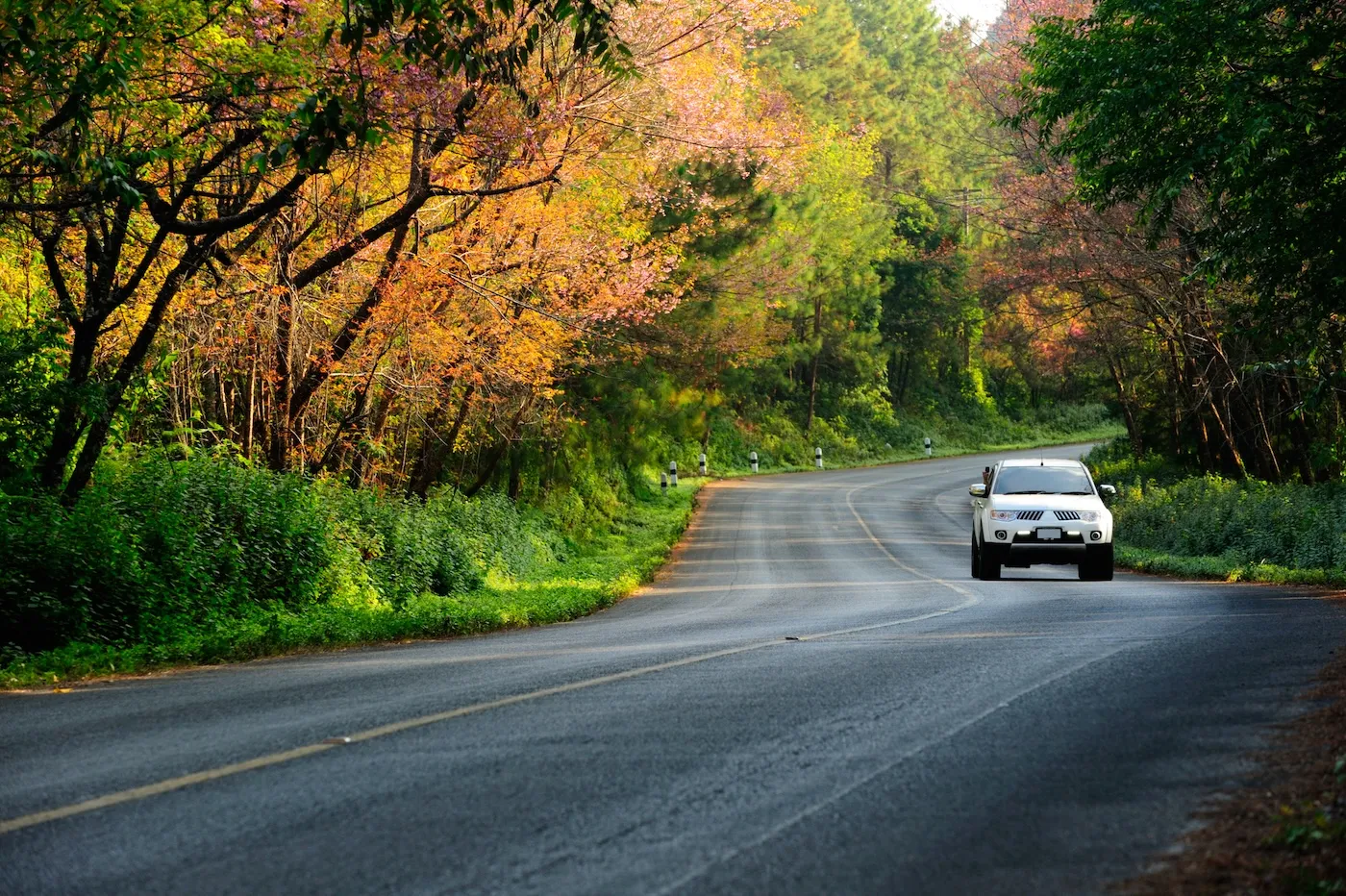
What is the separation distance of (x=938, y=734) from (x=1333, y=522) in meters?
19.6

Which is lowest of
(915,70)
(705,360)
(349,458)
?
(349,458)

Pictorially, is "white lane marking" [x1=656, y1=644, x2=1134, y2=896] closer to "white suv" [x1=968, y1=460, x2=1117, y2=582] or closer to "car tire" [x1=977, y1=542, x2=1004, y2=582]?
"white suv" [x1=968, y1=460, x2=1117, y2=582]

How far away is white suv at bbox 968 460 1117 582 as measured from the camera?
22.0m

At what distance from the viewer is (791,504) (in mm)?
43312

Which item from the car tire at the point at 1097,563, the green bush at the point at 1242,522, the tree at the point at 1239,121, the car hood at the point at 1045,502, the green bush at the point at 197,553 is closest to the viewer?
the green bush at the point at 197,553

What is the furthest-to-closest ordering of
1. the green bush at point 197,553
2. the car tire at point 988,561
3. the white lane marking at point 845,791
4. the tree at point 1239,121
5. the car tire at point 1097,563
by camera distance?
the car tire at point 988,561 → the car tire at point 1097,563 → the tree at point 1239,121 → the green bush at point 197,553 → the white lane marking at point 845,791

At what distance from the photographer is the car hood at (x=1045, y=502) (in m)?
21.9

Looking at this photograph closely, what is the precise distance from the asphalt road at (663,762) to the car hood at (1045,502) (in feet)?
24.8

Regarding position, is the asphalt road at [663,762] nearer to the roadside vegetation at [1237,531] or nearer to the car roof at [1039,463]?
the car roof at [1039,463]

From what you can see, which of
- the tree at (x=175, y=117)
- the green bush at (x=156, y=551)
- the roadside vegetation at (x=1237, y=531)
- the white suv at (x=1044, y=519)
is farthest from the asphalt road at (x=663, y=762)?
the roadside vegetation at (x=1237, y=531)

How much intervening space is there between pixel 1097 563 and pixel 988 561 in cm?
173

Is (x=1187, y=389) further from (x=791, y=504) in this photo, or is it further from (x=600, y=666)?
(x=600, y=666)

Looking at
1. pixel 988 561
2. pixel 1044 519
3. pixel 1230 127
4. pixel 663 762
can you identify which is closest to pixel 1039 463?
pixel 1044 519

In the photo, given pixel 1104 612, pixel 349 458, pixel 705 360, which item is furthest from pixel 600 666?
pixel 705 360
